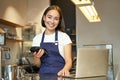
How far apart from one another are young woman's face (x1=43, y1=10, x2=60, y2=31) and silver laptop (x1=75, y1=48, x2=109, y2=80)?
487 mm

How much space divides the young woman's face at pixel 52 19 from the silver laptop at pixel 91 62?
0.49m

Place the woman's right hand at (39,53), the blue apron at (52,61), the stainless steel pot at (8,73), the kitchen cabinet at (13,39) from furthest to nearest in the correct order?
1. the kitchen cabinet at (13,39)
2. the blue apron at (52,61)
3. the woman's right hand at (39,53)
4. the stainless steel pot at (8,73)

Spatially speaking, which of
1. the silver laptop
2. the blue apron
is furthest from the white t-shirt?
the silver laptop

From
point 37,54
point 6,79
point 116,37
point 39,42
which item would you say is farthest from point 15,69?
point 116,37

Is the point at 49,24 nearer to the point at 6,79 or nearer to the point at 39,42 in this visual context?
the point at 39,42

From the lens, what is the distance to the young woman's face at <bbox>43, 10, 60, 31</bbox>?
1704mm

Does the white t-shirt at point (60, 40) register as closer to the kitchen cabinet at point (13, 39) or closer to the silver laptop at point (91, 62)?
the silver laptop at point (91, 62)

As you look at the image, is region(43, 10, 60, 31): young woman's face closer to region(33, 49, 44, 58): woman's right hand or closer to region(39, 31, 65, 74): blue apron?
region(39, 31, 65, 74): blue apron

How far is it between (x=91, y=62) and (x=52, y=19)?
514 mm

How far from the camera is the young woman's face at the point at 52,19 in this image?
1704 mm

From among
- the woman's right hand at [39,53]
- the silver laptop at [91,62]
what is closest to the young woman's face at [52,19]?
the woman's right hand at [39,53]

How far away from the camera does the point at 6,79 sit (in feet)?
4.07

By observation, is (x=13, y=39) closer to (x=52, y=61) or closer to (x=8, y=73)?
(x=52, y=61)

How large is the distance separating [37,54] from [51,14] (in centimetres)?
34
